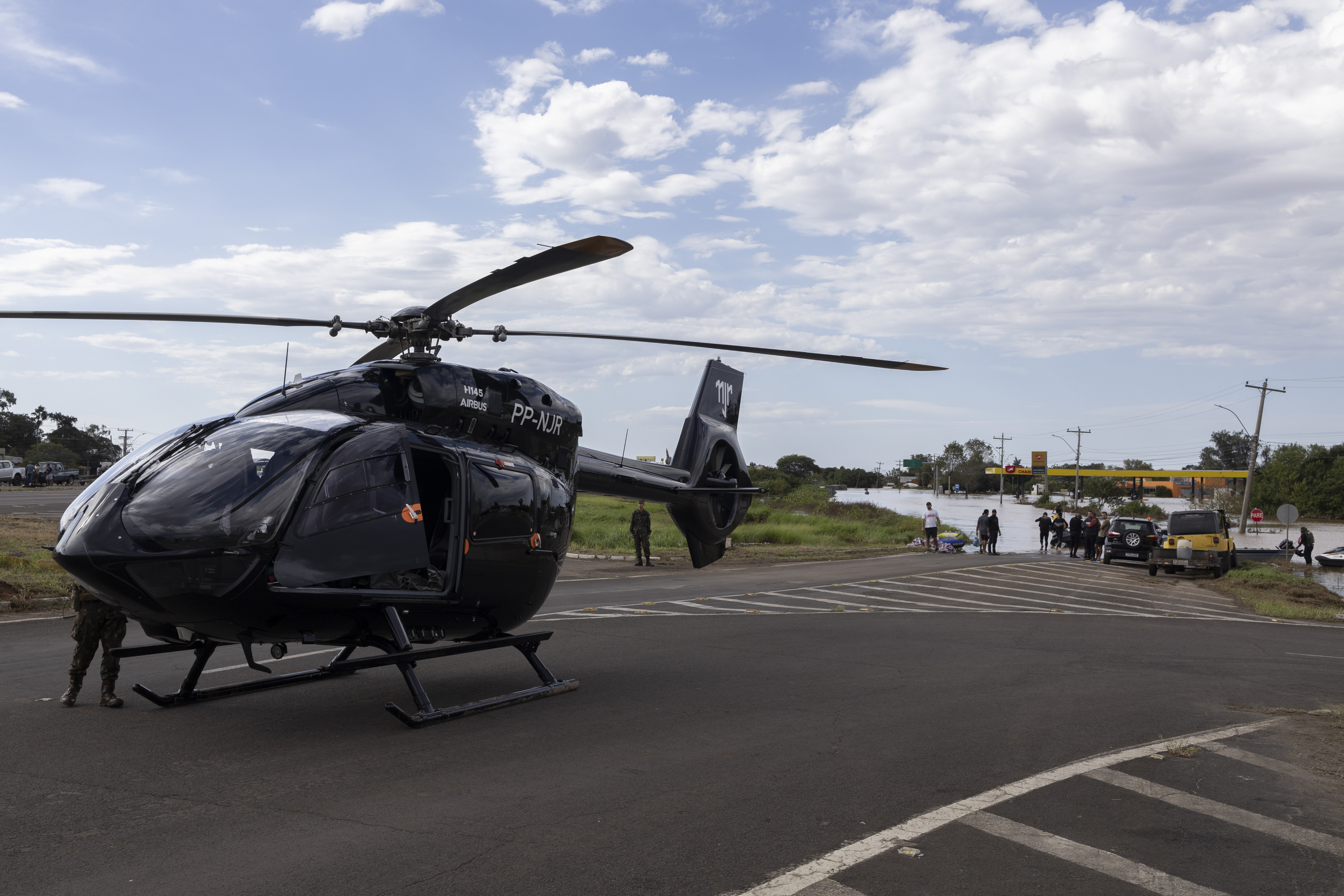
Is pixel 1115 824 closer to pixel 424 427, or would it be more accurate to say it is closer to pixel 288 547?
pixel 288 547

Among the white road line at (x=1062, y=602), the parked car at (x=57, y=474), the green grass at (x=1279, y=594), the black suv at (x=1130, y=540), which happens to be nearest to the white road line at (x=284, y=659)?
the white road line at (x=1062, y=602)

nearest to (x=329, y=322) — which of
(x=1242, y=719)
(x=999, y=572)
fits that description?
(x=1242, y=719)

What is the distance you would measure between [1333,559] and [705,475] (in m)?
33.0

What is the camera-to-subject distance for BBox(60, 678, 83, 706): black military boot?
7.50m

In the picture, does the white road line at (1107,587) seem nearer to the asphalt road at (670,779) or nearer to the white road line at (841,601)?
the white road line at (841,601)

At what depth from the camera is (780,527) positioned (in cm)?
4238

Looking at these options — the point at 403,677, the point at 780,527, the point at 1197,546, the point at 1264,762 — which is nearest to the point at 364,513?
the point at 403,677

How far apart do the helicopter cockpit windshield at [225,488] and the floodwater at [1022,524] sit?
29.0 m

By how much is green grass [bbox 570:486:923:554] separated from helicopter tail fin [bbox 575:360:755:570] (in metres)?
13.2

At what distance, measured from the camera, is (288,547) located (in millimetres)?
6492

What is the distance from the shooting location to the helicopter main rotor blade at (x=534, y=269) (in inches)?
269

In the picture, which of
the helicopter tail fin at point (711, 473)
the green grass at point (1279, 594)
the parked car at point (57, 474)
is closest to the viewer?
the helicopter tail fin at point (711, 473)

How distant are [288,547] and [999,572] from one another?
2261 cm

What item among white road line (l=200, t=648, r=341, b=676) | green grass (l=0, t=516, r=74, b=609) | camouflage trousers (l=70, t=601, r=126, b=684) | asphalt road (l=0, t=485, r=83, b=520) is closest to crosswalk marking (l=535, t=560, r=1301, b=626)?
white road line (l=200, t=648, r=341, b=676)
